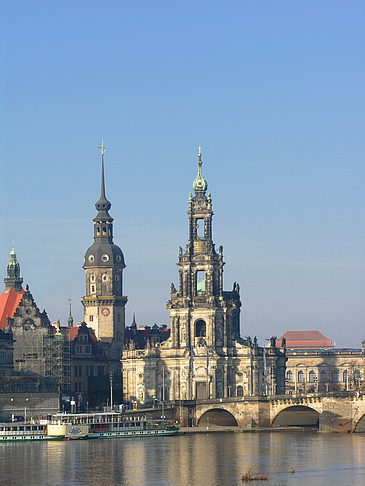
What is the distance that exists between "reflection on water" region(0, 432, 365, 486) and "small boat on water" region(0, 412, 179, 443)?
11.9ft

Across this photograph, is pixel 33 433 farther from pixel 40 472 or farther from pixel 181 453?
pixel 40 472

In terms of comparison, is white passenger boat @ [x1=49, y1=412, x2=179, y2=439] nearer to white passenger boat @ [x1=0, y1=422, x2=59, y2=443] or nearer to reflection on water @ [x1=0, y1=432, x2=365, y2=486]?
white passenger boat @ [x1=0, y1=422, x2=59, y2=443]

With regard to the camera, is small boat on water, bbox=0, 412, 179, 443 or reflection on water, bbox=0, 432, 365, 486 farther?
small boat on water, bbox=0, 412, 179, 443

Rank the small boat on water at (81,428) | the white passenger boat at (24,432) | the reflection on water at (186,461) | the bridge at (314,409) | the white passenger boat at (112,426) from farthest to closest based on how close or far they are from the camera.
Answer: the bridge at (314,409)
the white passenger boat at (112,426)
the small boat on water at (81,428)
the white passenger boat at (24,432)
the reflection on water at (186,461)

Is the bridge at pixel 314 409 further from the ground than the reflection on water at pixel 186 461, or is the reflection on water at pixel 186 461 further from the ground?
the bridge at pixel 314 409

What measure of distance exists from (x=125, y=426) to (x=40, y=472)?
50.2 m

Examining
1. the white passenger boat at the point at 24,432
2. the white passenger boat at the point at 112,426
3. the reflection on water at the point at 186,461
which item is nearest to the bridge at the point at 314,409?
the reflection on water at the point at 186,461

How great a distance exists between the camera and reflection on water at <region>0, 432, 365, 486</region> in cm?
13012

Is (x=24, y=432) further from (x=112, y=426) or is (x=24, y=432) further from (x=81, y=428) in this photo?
(x=112, y=426)

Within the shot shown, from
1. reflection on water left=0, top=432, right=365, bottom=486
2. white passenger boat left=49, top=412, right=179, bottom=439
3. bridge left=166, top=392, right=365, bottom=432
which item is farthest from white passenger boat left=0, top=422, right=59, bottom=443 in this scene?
bridge left=166, top=392, right=365, bottom=432

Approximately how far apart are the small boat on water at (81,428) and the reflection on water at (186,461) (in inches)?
143

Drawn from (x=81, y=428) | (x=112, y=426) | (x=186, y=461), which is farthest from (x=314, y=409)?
(x=186, y=461)

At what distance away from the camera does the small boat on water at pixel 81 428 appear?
178 m

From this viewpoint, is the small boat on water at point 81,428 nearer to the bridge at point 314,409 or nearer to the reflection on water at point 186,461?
the reflection on water at point 186,461
